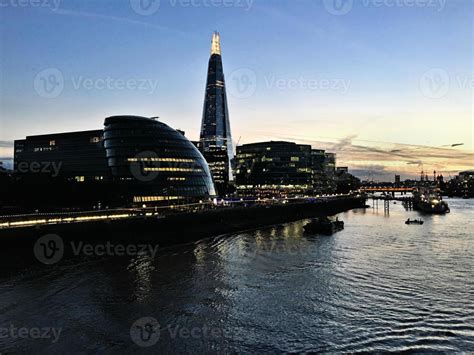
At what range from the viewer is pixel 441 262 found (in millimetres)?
39531

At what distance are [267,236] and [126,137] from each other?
48498 mm

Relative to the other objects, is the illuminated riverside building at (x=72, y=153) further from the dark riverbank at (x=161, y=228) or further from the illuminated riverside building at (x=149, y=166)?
the dark riverbank at (x=161, y=228)

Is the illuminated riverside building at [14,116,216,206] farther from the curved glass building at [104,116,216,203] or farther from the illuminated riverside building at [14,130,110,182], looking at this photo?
the illuminated riverside building at [14,130,110,182]

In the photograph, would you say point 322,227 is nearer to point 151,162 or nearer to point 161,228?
point 161,228

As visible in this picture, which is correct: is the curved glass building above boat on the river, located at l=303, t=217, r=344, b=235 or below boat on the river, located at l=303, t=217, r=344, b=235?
above

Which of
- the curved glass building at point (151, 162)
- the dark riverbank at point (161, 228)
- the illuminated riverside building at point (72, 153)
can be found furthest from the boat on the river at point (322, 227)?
the illuminated riverside building at point (72, 153)

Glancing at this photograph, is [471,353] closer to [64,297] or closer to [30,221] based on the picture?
[64,297]

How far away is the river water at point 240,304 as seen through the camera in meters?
19.5

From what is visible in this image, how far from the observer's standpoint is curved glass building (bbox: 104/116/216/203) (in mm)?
90938

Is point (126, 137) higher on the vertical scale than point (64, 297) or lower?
higher

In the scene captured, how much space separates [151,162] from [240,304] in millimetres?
72106

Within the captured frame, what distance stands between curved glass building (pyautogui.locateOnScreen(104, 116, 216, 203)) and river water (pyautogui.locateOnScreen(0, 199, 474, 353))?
49.3 meters

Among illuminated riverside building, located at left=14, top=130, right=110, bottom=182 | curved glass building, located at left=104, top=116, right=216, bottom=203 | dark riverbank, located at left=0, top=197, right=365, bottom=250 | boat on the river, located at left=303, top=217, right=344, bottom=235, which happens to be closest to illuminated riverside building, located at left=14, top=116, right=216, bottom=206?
curved glass building, located at left=104, top=116, right=216, bottom=203

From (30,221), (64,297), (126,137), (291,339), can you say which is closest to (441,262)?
(291,339)
